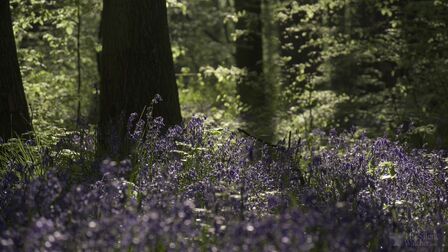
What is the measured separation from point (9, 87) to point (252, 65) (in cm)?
968

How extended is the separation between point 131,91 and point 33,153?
6.04 ft

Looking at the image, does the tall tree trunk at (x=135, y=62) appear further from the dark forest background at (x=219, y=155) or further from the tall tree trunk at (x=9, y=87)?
the tall tree trunk at (x=9, y=87)

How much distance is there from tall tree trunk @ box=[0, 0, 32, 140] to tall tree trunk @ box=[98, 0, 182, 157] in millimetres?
904

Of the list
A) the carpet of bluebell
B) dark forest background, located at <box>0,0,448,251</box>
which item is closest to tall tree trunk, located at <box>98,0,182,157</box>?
dark forest background, located at <box>0,0,448,251</box>

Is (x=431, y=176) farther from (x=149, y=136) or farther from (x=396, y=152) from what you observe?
(x=149, y=136)

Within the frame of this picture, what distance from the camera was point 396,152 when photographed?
673cm

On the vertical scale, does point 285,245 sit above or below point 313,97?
above

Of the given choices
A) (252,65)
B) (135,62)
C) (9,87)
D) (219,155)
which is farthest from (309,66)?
(219,155)

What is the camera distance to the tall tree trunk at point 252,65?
15109mm

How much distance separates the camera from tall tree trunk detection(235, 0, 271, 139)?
49.6ft

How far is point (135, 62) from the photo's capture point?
8.51 meters

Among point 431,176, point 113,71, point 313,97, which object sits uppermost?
point 113,71

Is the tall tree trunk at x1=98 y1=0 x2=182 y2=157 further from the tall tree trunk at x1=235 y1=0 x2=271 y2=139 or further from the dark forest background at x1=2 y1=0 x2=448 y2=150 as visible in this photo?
the tall tree trunk at x1=235 y1=0 x2=271 y2=139

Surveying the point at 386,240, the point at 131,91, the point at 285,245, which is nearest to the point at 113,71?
the point at 131,91
